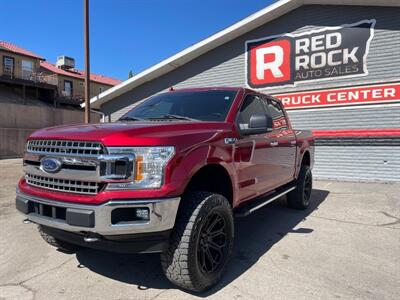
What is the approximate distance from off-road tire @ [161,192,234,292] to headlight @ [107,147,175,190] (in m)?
0.45

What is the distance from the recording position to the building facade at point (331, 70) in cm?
959

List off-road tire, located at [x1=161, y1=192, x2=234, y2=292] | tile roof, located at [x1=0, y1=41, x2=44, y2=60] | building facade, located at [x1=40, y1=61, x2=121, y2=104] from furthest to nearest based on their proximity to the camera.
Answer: building facade, located at [x1=40, y1=61, x2=121, y2=104]
tile roof, located at [x1=0, y1=41, x2=44, y2=60]
off-road tire, located at [x1=161, y1=192, x2=234, y2=292]

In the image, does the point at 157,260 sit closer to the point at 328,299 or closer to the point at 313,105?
the point at 328,299

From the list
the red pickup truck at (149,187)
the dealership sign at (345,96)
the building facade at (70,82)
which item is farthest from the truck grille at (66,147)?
the building facade at (70,82)

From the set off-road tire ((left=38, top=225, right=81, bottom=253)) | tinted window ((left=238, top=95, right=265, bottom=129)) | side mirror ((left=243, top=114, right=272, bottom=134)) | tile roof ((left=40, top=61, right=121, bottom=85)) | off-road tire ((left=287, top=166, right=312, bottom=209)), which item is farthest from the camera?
tile roof ((left=40, top=61, right=121, bottom=85))

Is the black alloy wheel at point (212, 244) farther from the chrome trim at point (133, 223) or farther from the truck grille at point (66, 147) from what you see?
the truck grille at point (66, 147)

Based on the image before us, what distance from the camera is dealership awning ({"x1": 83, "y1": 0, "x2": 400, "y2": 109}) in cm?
1048

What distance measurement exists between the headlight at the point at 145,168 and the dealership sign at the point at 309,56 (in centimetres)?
908

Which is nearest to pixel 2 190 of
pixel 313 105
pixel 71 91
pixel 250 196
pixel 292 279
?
pixel 250 196

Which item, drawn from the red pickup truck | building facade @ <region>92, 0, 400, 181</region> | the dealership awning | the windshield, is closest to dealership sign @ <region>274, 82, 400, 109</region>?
building facade @ <region>92, 0, 400, 181</region>

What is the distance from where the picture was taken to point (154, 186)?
107 inches

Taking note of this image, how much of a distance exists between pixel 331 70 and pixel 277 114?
5.81m

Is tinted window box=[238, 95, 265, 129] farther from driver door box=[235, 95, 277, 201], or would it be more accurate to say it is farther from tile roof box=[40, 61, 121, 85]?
tile roof box=[40, 61, 121, 85]

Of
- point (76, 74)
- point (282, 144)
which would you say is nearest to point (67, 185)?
point (282, 144)
